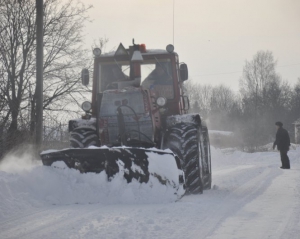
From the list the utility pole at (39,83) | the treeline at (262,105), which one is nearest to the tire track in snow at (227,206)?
the utility pole at (39,83)

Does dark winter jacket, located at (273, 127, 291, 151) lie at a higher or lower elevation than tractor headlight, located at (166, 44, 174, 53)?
lower

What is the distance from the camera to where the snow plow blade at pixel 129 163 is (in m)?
7.61

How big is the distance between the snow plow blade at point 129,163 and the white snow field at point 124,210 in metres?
0.11

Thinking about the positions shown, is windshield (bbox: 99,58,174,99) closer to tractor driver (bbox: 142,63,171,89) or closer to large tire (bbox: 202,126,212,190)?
tractor driver (bbox: 142,63,171,89)

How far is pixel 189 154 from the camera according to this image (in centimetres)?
874

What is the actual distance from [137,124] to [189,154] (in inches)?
39.3

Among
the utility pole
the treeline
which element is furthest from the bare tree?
the treeline

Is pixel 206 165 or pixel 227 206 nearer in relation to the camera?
pixel 227 206

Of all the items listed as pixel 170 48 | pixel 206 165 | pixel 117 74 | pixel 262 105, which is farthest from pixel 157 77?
pixel 262 105

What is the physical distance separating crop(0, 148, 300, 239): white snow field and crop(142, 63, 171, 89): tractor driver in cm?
232

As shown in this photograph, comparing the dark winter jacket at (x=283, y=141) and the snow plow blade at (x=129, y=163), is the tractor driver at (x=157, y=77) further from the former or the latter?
the dark winter jacket at (x=283, y=141)

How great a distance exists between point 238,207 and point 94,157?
218 cm

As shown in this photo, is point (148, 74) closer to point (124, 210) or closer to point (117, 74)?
point (117, 74)

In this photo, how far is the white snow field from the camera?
543cm
